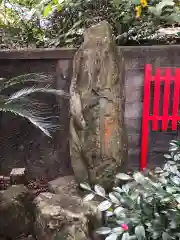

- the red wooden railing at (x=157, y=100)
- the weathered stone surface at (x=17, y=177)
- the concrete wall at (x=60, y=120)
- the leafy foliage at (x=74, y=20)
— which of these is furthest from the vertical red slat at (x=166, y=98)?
the weathered stone surface at (x=17, y=177)

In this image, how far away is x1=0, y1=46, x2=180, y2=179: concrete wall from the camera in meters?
3.65

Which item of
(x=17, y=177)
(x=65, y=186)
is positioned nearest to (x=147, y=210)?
(x=65, y=186)

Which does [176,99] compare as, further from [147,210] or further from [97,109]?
[147,210]

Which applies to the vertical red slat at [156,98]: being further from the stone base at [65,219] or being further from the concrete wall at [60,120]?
the stone base at [65,219]

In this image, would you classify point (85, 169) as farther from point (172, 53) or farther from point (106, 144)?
point (172, 53)

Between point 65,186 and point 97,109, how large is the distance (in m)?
0.78

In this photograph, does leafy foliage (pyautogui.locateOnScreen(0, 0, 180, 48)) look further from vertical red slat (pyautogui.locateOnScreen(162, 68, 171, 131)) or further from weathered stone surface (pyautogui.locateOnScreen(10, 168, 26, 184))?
weathered stone surface (pyautogui.locateOnScreen(10, 168, 26, 184))

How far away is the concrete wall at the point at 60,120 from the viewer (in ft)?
12.0

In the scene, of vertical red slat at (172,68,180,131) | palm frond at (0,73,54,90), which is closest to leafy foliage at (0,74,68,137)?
palm frond at (0,73,54,90)

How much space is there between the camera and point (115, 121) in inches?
102

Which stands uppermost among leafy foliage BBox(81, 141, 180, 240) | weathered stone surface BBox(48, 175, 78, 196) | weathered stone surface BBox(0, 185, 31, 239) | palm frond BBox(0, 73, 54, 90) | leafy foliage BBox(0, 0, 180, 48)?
leafy foliage BBox(0, 0, 180, 48)

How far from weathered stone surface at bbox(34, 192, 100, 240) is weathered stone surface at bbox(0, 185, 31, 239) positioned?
1.03 feet

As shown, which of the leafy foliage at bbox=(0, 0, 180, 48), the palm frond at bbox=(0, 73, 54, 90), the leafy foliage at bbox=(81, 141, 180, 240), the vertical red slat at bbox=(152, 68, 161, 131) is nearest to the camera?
the leafy foliage at bbox=(81, 141, 180, 240)

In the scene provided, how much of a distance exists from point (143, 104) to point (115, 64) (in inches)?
46.6
